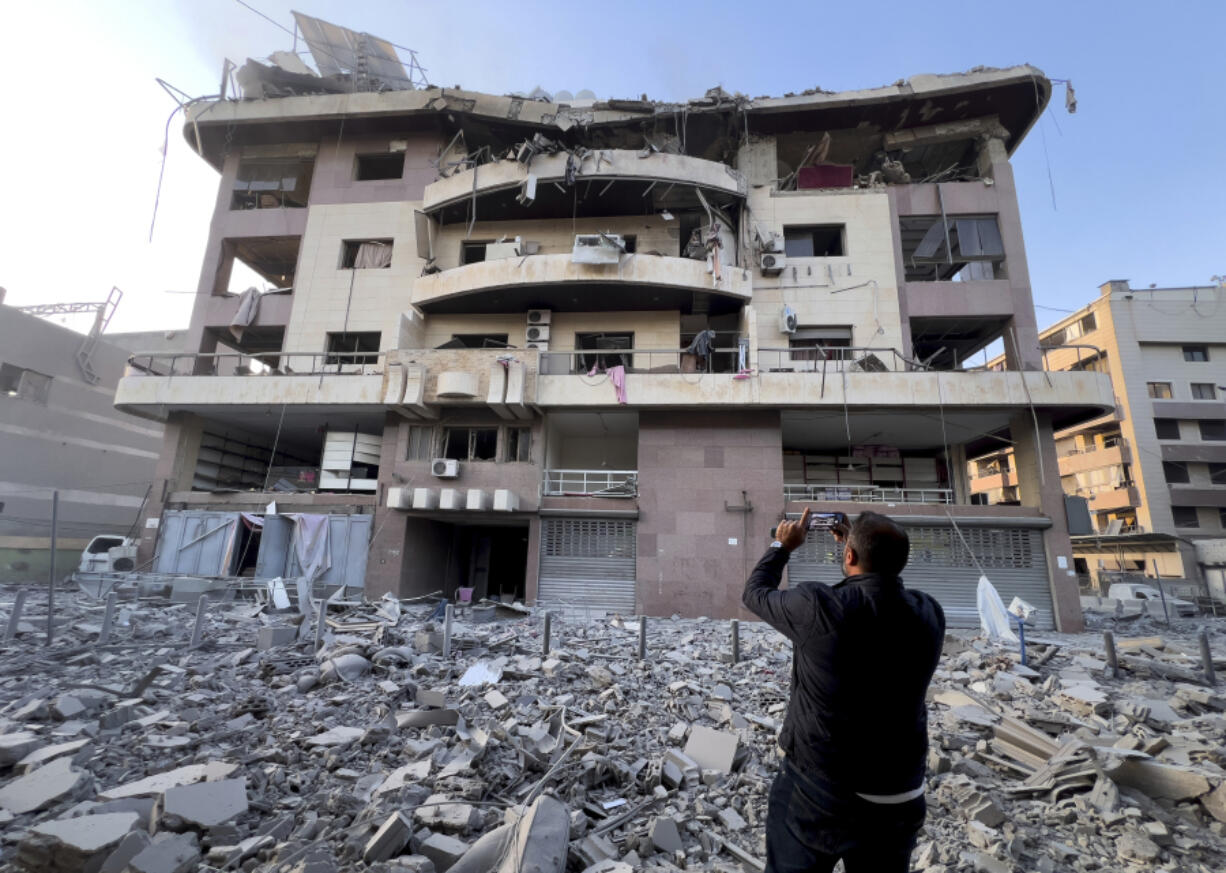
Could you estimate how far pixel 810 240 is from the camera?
60.4 feet

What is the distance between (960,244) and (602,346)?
39.4ft

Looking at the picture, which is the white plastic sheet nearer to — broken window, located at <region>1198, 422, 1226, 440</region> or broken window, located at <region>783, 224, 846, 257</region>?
broken window, located at <region>783, 224, 846, 257</region>

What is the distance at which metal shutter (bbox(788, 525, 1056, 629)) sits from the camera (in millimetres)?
14336

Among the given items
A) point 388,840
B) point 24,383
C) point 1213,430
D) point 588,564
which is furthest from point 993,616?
point 1213,430

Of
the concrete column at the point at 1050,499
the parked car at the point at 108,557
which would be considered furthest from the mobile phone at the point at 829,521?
the parked car at the point at 108,557

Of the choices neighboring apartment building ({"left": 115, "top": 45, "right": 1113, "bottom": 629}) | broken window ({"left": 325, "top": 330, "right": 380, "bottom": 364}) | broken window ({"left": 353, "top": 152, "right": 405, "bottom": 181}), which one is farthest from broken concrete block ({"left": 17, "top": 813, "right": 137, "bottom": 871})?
broken window ({"left": 353, "top": 152, "right": 405, "bottom": 181})

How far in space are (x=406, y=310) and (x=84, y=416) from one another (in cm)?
1664

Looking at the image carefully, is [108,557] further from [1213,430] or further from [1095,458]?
[1213,430]

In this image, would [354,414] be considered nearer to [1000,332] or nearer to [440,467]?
[440,467]

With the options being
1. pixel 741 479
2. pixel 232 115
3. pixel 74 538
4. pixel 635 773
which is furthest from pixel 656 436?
pixel 74 538

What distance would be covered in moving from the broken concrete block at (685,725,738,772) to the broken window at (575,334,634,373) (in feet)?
46.3

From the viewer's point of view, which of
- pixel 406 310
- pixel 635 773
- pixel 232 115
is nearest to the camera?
pixel 635 773

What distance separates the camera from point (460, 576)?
19188mm

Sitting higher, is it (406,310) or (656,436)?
(406,310)
